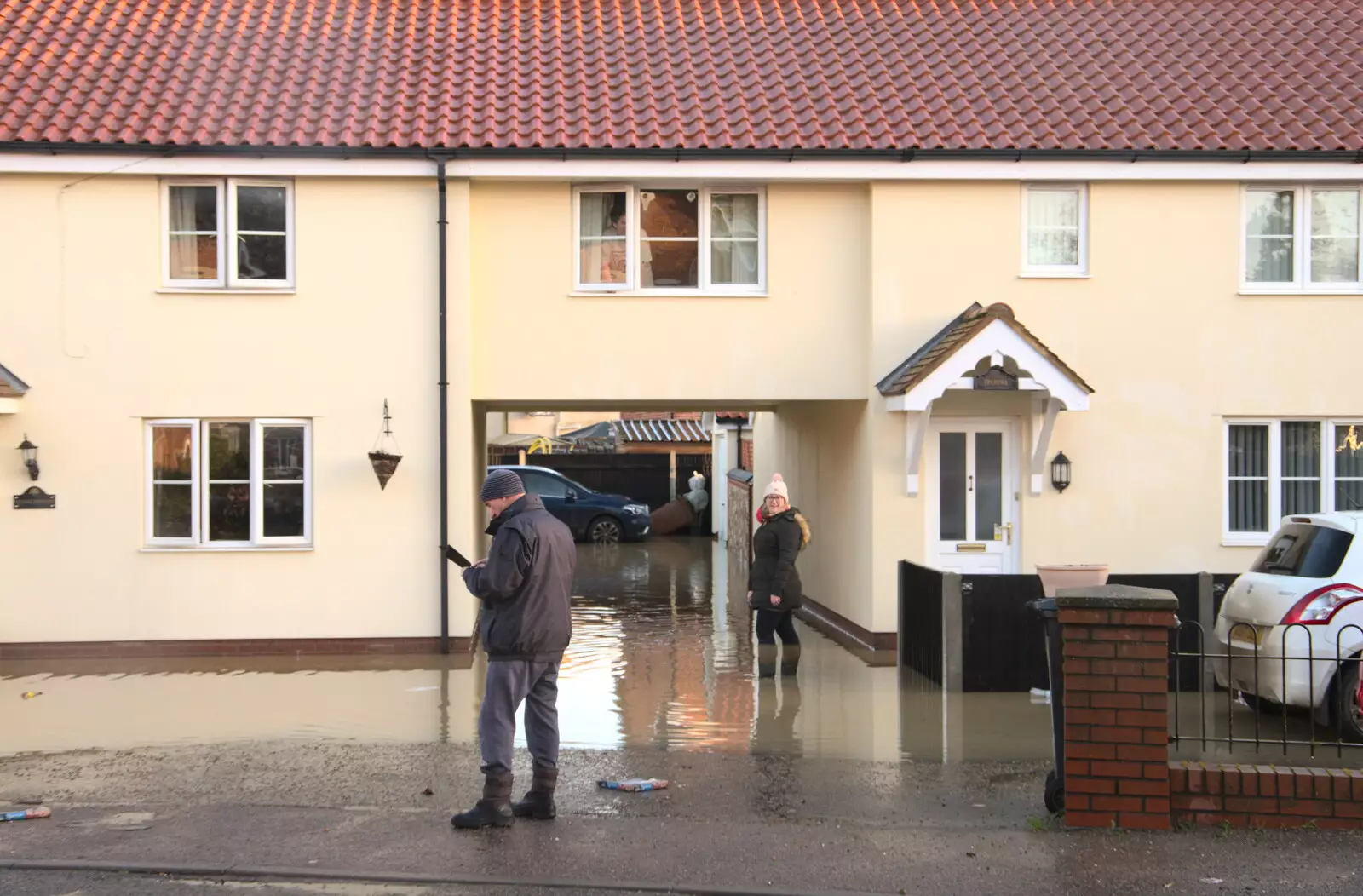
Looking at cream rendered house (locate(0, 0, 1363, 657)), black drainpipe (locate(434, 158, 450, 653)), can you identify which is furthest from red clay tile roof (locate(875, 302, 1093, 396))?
black drainpipe (locate(434, 158, 450, 653))

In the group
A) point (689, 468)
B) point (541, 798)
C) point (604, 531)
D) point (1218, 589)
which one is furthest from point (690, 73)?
point (689, 468)

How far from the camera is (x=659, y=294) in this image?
14.1 m

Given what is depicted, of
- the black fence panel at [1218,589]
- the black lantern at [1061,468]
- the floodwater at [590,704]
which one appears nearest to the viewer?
the floodwater at [590,704]

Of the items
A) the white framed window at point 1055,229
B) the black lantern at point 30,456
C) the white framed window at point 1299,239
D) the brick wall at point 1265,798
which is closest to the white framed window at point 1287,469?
the white framed window at point 1299,239

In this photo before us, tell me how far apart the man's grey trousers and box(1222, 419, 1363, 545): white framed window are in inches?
363

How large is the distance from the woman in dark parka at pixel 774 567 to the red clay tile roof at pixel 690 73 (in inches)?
152

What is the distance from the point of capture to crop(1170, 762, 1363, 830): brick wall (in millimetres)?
7004

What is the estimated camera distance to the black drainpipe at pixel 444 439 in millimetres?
13383

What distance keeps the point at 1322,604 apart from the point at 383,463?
320 inches

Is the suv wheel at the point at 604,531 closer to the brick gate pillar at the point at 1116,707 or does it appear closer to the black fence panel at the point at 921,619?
the black fence panel at the point at 921,619

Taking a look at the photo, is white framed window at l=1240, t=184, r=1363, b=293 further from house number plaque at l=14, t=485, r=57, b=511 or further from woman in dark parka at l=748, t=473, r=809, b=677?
house number plaque at l=14, t=485, r=57, b=511

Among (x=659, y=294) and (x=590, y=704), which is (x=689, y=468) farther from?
(x=590, y=704)

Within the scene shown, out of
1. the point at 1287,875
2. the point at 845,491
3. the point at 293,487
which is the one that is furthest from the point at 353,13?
the point at 1287,875

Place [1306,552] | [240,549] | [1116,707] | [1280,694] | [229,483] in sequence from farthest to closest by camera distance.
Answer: [229,483] < [240,549] < [1306,552] < [1280,694] < [1116,707]
